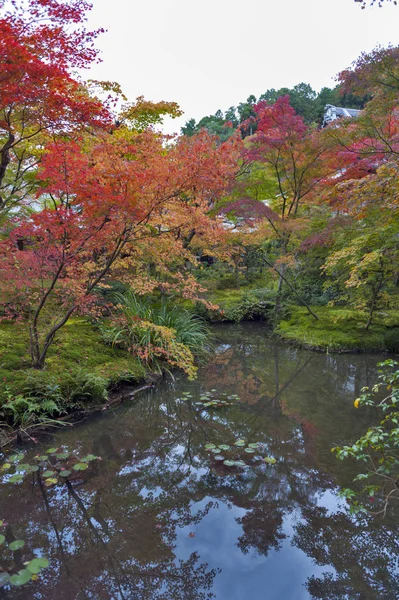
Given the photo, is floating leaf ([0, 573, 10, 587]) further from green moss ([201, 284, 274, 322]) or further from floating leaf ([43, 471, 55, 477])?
green moss ([201, 284, 274, 322])

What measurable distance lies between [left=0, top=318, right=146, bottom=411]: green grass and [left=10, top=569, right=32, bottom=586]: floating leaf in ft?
8.07

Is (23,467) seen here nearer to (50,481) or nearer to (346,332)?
(50,481)

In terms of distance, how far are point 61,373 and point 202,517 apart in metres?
3.04

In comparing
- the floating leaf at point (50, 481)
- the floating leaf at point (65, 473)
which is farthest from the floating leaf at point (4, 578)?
the floating leaf at point (65, 473)

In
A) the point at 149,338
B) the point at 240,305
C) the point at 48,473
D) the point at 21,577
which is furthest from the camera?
the point at 240,305

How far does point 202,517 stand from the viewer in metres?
3.25

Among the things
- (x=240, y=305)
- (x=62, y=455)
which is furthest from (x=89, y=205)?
(x=240, y=305)

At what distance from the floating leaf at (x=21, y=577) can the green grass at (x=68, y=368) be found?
96.9 inches

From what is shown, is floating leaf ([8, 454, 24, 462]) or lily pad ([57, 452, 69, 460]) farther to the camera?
lily pad ([57, 452, 69, 460])

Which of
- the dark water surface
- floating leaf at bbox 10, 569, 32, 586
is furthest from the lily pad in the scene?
floating leaf at bbox 10, 569, 32, 586

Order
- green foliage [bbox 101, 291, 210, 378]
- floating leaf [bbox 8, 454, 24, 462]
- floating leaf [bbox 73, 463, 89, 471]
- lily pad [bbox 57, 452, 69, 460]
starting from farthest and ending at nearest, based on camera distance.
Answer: green foliage [bbox 101, 291, 210, 378] < lily pad [bbox 57, 452, 69, 460] < floating leaf [bbox 8, 454, 24, 462] < floating leaf [bbox 73, 463, 89, 471]

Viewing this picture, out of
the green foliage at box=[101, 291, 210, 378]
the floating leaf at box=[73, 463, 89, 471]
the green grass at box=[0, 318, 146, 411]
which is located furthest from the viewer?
the green foliage at box=[101, 291, 210, 378]

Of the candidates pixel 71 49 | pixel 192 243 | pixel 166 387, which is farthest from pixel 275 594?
pixel 192 243

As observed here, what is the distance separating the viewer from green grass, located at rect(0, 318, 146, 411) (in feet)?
16.0
